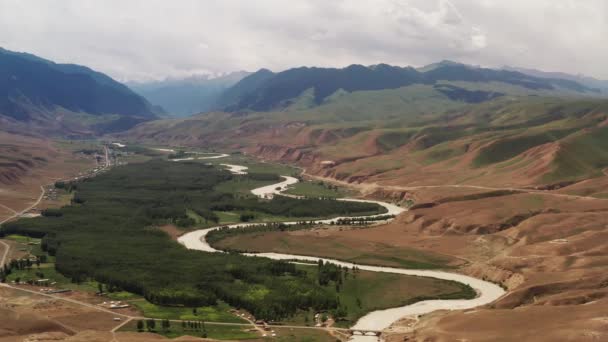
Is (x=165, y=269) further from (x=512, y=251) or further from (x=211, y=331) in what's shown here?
(x=512, y=251)

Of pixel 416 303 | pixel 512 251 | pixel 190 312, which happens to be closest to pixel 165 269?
pixel 190 312

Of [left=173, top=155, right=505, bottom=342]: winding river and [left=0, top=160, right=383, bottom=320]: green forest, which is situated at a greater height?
[left=0, top=160, right=383, bottom=320]: green forest

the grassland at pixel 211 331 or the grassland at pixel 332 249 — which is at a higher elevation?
the grassland at pixel 332 249

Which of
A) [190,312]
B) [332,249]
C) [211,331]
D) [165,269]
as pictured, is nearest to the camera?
[211,331]

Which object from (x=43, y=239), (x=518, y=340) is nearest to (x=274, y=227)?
(x=43, y=239)

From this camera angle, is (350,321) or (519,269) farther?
(519,269)

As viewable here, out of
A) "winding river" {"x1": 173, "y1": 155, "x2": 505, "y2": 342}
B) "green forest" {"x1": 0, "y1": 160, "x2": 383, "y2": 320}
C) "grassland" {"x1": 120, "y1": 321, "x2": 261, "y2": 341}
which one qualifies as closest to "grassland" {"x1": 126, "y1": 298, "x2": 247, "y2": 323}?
"green forest" {"x1": 0, "y1": 160, "x2": 383, "y2": 320}

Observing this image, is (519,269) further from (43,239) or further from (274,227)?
(43,239)

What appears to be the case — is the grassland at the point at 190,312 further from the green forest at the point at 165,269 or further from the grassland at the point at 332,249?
the grassland at the point at 332,249

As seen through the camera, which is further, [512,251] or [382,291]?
[512,251]

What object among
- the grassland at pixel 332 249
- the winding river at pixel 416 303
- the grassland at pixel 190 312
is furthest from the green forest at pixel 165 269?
the grassland at pixel 332 249

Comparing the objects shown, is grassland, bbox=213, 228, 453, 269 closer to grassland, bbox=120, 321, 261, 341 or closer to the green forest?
the green forest
